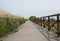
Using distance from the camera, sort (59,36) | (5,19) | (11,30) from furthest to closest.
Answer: (11,30) < (5,19) < (59,36)

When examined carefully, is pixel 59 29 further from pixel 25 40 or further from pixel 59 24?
pixel 25 40

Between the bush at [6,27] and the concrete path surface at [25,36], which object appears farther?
the bush at [6,27]

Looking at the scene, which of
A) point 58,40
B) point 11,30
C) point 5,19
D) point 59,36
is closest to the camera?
point 58,40

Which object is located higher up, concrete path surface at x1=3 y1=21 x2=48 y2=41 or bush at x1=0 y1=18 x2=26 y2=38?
bush at x1=0 y1=18 x2=26 y2=38

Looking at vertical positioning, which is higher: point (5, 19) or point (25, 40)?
point (5, 19)

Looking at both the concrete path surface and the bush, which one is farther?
the bush

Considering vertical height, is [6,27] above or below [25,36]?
above

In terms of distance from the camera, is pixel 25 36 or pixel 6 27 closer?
pixel 25 36

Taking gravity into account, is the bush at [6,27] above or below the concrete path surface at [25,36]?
above

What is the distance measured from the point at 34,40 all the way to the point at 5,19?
3450 millimetres

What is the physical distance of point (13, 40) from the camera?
8.47 meters

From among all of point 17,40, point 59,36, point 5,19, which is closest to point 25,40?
point 17,40

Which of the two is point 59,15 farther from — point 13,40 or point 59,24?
point 13,40

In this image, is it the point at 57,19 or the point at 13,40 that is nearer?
the point at 13,40
